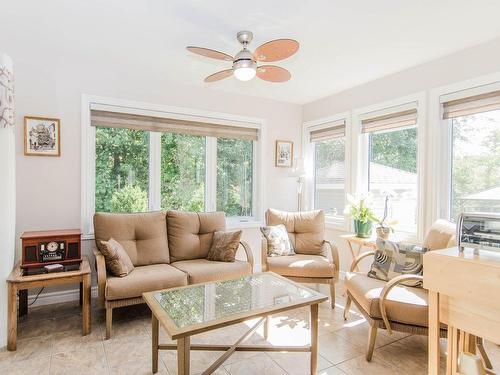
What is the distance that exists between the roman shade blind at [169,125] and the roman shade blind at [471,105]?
7.62 ft

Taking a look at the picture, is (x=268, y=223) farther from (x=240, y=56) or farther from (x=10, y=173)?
(x=10, y=173)

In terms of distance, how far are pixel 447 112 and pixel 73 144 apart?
3.79 meters

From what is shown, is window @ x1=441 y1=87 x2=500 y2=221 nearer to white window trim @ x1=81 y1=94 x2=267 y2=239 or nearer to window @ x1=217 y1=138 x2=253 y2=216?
white window trim @ x1=81 y1=94 x2=267 y2=239

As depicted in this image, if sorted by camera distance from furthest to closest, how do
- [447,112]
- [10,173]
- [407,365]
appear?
A: 1. [447,112]
2. [10,173]
3. [407,365]

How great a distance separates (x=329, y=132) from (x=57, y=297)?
12.6 ft

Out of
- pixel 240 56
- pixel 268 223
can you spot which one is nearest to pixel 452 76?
pixel 240 56

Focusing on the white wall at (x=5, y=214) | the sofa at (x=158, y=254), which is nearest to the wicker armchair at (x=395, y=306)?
the sofa at (x=158, y=254)

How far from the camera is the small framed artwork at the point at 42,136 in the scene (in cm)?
301

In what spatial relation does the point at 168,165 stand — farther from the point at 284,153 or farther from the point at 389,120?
the point at 389,120

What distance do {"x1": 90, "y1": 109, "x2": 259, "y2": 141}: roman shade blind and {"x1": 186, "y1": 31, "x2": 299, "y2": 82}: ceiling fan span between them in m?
1.31

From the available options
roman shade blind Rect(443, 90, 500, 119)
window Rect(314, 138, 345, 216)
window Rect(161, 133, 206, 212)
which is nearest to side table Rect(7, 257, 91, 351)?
window Rect(161, 133, 206, 212)

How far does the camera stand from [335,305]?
3.18m

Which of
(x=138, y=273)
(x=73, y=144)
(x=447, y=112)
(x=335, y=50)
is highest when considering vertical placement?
(x=335, y=50)

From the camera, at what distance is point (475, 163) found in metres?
2.84
